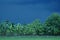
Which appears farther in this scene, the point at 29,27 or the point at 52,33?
the point at 29,27

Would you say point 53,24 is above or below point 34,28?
above

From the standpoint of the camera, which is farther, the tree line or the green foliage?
the tree line

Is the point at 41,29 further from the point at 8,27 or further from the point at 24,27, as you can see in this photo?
the point at 8,27

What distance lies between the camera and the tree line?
1347 centimetres

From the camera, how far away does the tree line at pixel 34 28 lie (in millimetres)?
13469

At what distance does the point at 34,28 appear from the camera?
14680mm

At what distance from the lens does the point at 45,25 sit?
1394 cm

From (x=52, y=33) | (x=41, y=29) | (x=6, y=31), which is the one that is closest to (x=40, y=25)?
(x=41, y=29)

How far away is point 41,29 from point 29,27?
3.15 feet

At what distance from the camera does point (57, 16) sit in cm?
1335

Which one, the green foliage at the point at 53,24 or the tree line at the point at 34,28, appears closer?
the green foliage at the point at 53,24

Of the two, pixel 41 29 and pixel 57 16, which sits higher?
pixel 57 16

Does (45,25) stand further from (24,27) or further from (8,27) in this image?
(8,27)

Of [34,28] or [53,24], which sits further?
[34,28]
